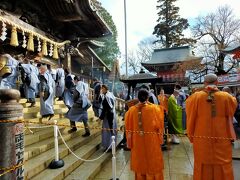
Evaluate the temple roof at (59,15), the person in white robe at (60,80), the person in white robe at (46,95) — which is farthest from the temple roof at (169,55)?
the person in white robe at (46,95)

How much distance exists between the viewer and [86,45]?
16.6 metres

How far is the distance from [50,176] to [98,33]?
10.7m

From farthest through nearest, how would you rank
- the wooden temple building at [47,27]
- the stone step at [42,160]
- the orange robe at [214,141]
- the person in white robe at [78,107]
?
the wooden temple building at [47,27]
the person in white robe at [78,107]
the stone step at [42,160]
the orange robe at [214,141]

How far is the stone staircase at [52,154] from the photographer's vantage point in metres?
4.75

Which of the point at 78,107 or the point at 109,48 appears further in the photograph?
the point at 109,48

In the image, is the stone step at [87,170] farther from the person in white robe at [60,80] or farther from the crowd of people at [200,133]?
the person in white robe at [60,80]

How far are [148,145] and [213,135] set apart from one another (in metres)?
1.11

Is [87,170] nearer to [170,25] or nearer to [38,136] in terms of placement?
[38,136]

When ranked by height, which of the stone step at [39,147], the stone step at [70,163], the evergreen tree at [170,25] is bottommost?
the stone step at [70,163]

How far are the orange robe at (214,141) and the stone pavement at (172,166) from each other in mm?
1342

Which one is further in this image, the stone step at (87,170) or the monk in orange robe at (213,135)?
the stone step at (87,170)

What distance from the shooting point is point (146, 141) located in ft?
15.3

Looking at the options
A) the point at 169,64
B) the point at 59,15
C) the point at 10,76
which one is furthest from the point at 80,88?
the point at 169,64

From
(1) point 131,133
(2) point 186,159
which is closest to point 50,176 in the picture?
(1) point 131,133
